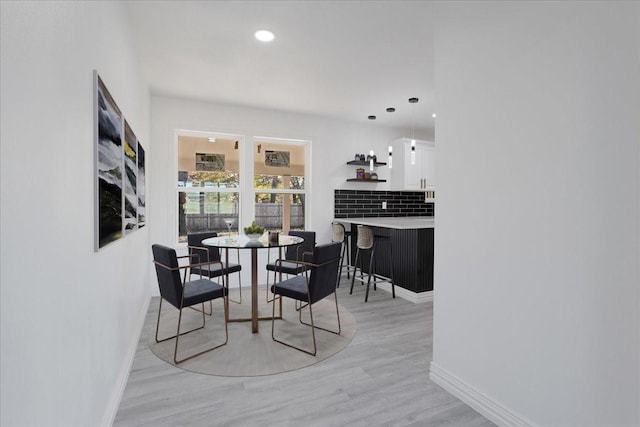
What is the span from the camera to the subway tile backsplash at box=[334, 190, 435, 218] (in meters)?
5.52

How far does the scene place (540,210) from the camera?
165 cm

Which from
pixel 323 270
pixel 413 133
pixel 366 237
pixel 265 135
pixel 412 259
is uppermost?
pixel 413 133

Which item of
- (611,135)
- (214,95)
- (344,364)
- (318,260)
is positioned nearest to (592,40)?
(611,135)

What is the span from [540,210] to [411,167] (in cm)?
409

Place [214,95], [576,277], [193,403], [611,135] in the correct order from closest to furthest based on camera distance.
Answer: [611,135]
[576,277]
[193,403]
[214,95]

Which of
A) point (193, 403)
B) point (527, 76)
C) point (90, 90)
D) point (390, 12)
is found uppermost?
point (390, 12)

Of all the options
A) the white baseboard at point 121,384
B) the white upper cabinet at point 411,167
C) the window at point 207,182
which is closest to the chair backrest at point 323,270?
the white baseboard at point 121,384

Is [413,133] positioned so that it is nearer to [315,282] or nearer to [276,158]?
[276,158]

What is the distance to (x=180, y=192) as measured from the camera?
4.55m

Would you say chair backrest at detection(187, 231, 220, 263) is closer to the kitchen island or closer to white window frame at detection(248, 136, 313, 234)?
white window frame at detection(248, 136, 313, 234)

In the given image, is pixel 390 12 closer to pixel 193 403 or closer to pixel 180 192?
pixel 193 403

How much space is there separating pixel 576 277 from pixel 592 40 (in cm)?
106

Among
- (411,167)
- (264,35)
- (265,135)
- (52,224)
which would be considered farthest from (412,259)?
(52,224)

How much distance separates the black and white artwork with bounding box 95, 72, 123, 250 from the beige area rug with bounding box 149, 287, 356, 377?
1.19 m
